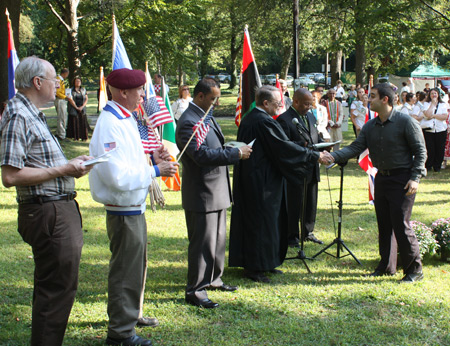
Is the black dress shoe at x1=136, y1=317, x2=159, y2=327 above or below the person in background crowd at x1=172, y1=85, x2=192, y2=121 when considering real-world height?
below

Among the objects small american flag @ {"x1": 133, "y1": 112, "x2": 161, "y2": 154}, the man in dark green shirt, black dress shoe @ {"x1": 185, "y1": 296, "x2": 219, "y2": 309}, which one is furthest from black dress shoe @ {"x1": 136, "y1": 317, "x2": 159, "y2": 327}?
the man in dark green shirt

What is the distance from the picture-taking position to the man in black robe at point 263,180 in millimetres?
5547

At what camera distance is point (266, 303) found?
16.4ft

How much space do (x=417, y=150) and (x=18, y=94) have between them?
13.3 ft

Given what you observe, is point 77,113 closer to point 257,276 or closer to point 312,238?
point 312,238

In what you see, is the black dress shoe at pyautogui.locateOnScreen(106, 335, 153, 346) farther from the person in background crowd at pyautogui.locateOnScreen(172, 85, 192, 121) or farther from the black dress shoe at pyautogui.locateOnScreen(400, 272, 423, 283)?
the person in background crowd at pyautogui.locateOnScreen(172, 85, 192, 121)

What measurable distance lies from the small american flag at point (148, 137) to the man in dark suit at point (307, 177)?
107 inches

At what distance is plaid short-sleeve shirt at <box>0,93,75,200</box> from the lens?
3066 millimetres

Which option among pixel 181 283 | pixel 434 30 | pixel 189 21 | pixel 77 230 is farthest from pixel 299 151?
pixel 189 21

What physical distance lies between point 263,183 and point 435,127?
29.7 feet

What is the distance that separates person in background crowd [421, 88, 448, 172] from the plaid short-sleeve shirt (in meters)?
11.6

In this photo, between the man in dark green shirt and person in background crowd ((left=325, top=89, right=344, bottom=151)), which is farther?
person in background crowd ((left=325, top=89, right=344, bottom=151))

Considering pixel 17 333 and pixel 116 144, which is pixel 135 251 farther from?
pixel 17 333

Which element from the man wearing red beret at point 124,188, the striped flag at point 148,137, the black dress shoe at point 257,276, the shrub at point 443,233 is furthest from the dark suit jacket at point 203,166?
the shrub at point 443,233
